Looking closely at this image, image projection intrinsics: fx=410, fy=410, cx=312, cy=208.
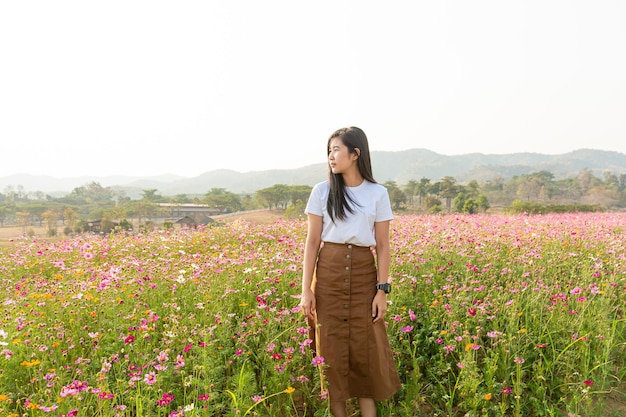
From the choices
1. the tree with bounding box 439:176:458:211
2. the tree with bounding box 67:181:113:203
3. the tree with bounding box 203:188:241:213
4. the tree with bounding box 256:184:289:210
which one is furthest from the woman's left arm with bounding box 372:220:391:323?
the tree with bounding box 67:181:113:203

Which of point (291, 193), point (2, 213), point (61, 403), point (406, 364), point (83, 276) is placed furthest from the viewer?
point (2, 213)

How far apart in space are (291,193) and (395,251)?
286 ft

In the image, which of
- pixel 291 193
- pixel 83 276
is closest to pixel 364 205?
pixel 83 276

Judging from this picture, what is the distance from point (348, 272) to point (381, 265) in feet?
0.73

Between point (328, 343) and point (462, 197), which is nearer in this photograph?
point (328, 343)

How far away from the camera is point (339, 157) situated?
259cm

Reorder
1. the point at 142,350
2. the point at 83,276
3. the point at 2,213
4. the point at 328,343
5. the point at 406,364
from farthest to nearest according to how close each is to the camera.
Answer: the point at 2,213, the point at 83,276, the point at 406,364, the point at 142,350, the point at 328,343

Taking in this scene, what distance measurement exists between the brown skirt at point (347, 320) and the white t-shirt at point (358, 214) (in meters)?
0.07

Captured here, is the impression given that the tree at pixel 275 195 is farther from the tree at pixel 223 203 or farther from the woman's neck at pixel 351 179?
the woman's neck at pixel 351 179

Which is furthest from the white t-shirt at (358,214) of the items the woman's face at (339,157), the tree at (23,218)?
the tree at (23,218)

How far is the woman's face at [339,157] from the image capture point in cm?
259

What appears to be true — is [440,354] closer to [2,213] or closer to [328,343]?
[328,343]

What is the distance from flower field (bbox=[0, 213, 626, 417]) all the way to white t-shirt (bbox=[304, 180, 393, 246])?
0.79m

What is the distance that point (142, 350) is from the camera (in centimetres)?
318
